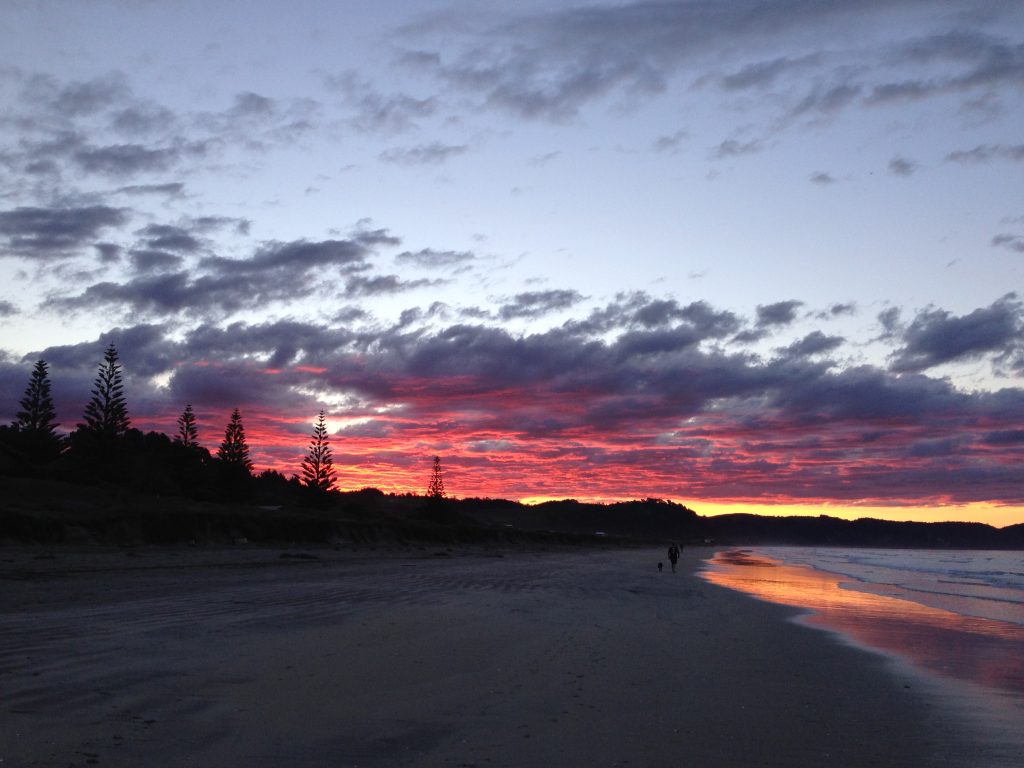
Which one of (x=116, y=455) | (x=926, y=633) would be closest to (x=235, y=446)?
(x=116, y=455)

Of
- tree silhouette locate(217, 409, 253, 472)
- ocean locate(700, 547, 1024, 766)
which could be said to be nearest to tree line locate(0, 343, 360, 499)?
tree silhouette locate(217, 409, 253, 472)

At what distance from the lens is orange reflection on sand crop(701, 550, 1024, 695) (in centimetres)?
1436

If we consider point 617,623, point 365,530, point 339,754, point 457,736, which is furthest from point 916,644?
point 365,530

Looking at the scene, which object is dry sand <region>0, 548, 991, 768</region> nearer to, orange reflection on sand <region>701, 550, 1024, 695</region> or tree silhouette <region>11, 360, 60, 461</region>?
orange reflection on sand <region>701, 550, 1024, 695</region>

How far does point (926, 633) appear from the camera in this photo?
786 inches

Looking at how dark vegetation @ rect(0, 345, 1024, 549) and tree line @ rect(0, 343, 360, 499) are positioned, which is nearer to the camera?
dark vegetation @ rect(0, 345, 1024, 549)

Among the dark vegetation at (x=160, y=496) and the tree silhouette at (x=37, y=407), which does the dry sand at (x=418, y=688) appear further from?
the tree silhouette at (x=37, y=407)

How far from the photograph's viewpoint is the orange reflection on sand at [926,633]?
1436 cm

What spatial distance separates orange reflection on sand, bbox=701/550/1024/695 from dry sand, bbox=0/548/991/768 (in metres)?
1.59

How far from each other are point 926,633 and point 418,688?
1559cm

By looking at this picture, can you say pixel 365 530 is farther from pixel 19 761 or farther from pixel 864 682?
pixel 19 761

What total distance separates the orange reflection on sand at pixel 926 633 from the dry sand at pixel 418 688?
159 cm

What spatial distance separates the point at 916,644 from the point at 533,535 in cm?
9695

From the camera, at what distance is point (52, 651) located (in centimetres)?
1006
